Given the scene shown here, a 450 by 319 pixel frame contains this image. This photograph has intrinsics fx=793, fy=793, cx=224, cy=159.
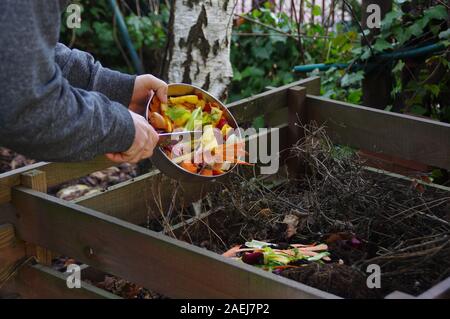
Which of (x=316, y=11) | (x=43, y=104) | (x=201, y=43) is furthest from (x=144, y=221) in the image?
(x=316, y=11)

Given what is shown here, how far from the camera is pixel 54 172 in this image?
8.71 feet

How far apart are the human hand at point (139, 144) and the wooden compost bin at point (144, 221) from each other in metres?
0.22

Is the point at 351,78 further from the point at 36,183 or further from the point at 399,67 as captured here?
the point at 36,183

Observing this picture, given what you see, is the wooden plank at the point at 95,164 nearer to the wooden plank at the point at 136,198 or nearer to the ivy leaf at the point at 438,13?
the wooden plank at the point at 136,198

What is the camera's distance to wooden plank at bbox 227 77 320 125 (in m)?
3.20

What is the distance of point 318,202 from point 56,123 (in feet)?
4.07

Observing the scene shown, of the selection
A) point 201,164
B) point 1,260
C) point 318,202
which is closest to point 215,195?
point 318,202

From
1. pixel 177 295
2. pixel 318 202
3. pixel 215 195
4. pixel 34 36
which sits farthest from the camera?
pixel 215 195

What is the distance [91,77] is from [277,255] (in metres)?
0.82

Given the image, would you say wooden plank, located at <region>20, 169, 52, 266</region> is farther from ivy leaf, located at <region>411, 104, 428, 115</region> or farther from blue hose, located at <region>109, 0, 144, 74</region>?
blue hose, located at <region>109, 0, 144, 74</region>

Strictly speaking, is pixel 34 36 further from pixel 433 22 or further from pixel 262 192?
pixel 433 22

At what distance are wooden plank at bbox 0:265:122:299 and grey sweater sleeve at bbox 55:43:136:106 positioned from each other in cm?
60

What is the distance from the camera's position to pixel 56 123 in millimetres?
1814
